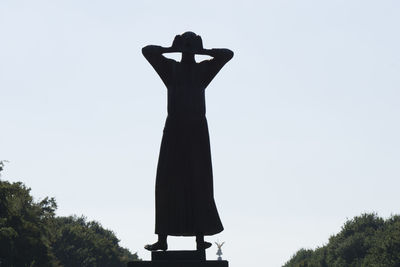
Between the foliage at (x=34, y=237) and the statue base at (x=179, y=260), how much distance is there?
126 ft

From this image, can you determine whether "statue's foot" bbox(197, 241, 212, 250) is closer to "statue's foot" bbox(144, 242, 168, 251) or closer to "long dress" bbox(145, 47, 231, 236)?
"long dress" bbox(145, 47, 231, 236)

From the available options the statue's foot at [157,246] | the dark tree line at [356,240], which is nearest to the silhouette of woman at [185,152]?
the statue's foot at [157,246]

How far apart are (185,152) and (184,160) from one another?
5.1 inches

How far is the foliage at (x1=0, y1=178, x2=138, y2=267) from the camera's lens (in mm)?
52375

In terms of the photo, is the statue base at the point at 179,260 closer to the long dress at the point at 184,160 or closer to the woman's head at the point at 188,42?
the long dress at the point at 184,160

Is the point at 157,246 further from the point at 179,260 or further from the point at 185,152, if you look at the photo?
the point at 185,152

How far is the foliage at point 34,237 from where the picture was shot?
52.4m

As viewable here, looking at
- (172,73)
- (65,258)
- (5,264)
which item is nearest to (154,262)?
(172,73)

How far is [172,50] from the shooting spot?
13.8 meters

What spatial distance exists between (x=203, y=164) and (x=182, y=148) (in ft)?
1.39

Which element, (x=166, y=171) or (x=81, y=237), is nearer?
(x=166, y=171)

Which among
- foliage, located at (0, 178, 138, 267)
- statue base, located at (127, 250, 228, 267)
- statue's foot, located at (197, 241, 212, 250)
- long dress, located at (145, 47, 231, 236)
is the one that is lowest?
statue base, located at (127, 250, 228, 267)

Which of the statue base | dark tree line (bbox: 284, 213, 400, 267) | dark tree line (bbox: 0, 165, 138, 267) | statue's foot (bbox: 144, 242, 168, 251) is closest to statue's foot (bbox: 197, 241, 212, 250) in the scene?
the statue base

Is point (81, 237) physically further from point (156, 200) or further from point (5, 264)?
point (156, 200)
